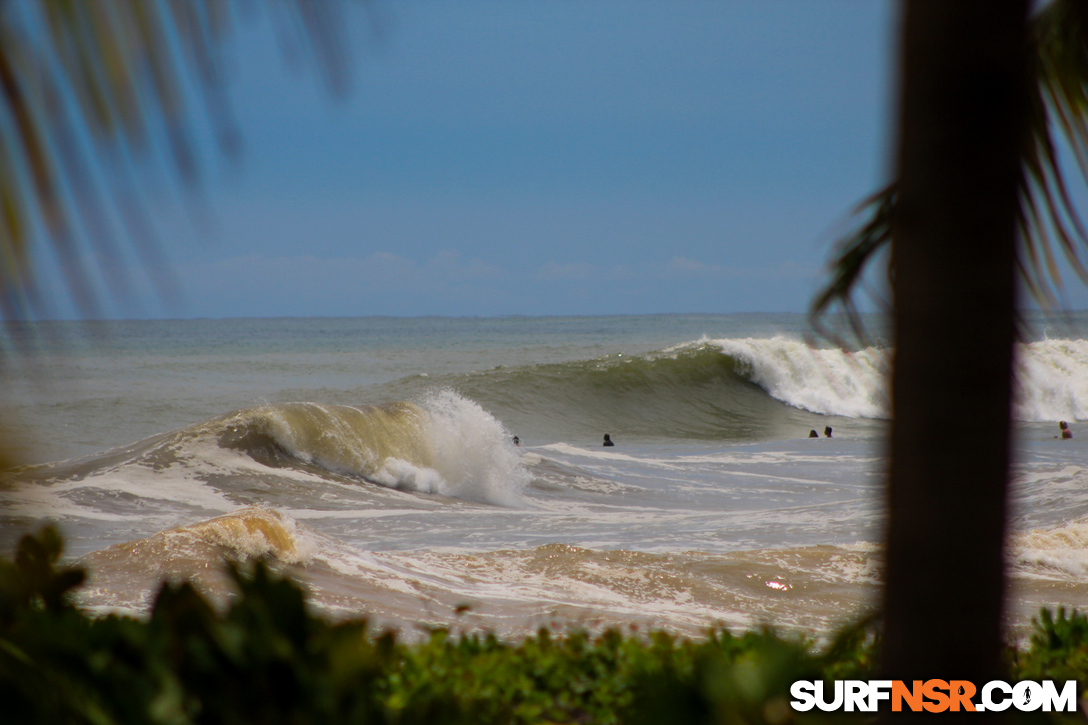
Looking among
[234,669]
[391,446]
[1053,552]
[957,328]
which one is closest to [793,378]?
Result: [391,446]

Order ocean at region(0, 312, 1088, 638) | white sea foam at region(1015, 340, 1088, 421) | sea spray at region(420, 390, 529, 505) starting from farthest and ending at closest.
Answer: white sea foam at region(1015, 340, 1088, 421), sea spray at region(420, 390, 529, 505), ocean at region(0, 312, 1088, 638)

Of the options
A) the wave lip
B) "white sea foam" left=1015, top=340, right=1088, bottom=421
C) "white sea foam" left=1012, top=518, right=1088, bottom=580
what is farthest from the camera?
"white sea foam" left=1015, top=340, right=1088, bottom=421

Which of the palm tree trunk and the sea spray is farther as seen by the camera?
the sea spray

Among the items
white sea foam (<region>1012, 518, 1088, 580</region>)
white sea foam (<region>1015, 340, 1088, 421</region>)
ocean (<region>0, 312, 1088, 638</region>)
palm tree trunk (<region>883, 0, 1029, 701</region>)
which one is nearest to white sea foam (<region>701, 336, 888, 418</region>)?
ocean (<region>0, 312, 1088, 638</region>)

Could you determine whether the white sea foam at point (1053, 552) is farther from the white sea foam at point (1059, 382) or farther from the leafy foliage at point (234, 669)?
the white sea foam at point (1059, 382)

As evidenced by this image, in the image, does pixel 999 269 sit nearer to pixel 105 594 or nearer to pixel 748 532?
pixel 105 594

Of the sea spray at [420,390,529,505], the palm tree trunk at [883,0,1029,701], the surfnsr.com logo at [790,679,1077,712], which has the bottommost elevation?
the sea spray at [420,390,529,505]

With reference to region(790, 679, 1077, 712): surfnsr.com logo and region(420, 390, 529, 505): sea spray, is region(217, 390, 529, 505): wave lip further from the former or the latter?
region(790, 679, 1077, 712): surfnsr.com logo

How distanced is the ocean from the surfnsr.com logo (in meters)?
0.28

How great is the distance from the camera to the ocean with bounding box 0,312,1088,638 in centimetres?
594

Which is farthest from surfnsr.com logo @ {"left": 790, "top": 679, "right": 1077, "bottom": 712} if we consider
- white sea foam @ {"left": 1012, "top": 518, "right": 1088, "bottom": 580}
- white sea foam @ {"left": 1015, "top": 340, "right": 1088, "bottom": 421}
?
white sea foam @ {"left": 1015, "top": 340, "right": 1088, "bottom": 421}

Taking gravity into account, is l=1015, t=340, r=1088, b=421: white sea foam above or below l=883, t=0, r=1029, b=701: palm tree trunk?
below

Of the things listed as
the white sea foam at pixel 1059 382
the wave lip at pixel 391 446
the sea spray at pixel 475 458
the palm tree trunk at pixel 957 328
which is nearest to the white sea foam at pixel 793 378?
the white sea foam at pixel 1059 382

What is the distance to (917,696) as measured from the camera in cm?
170
